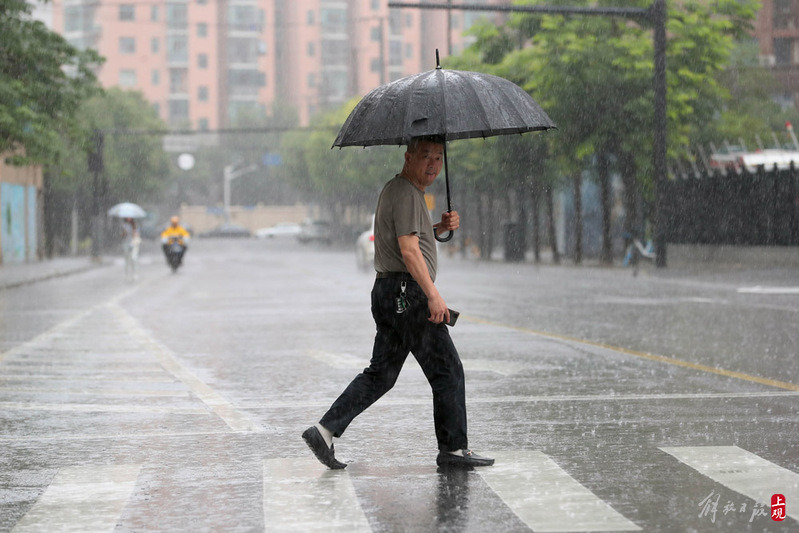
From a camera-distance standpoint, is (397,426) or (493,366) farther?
(493,366)

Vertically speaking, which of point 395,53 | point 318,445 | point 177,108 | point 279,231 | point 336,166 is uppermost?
point 395,53

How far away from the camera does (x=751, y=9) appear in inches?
1499

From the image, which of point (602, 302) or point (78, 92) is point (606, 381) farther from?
point (78, 92)

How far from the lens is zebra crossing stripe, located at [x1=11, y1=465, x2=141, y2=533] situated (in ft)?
19.5

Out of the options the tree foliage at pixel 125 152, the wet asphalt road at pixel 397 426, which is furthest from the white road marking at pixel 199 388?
the tree foliage at pixel 125 152

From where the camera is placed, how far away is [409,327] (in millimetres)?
7102

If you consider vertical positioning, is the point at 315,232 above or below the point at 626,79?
below

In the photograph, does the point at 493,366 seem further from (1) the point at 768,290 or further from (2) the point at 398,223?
(1) the point at 768,290

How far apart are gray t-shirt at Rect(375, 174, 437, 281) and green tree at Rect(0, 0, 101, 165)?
23.3 metres

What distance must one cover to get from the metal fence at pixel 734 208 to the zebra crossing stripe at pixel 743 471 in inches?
953

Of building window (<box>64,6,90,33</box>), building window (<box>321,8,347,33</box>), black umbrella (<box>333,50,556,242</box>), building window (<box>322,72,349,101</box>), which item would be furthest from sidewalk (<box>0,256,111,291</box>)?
building window (<box>321,8,347,33</box>)

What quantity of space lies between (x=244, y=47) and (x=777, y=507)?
14019 centimetres

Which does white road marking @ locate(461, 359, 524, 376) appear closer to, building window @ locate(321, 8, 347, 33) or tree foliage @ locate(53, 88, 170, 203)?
tree foliage @ locate(53, 88, 170, 203)

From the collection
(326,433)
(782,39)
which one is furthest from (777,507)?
(782,39)
